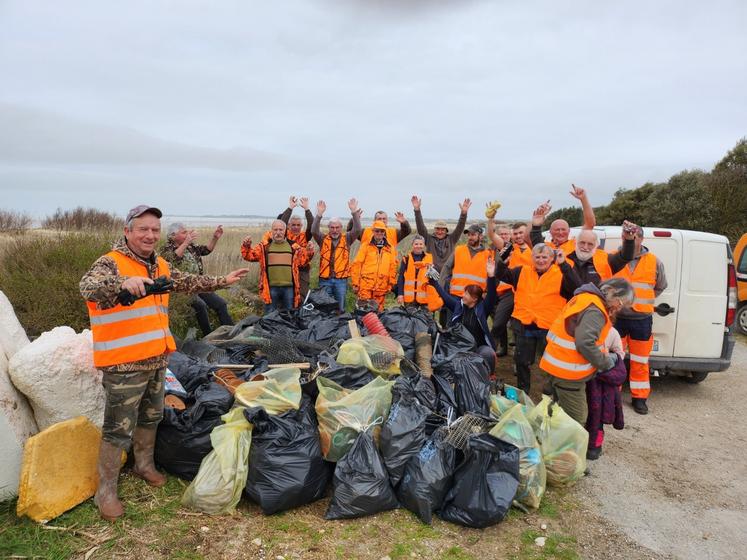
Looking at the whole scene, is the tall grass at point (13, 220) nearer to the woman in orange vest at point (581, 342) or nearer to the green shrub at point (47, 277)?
the green shrub at point (47, 277)

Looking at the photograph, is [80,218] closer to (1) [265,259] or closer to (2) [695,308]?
(1) [265,259]

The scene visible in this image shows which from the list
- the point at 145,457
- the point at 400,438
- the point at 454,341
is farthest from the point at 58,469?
the point at 454,341

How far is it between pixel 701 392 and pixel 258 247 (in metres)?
5.77

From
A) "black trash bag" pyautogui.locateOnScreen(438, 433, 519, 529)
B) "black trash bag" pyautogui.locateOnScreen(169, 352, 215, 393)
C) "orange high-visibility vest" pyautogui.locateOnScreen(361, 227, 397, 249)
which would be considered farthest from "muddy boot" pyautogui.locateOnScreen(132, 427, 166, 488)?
"orange high-visibility vest" pyautogui.locateOnScreen(361, 227, 397, 249)

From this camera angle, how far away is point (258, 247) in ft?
20.9

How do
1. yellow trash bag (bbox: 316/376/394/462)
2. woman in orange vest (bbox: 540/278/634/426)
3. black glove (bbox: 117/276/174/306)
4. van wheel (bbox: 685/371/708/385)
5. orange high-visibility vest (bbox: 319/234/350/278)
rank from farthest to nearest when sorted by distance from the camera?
orange high-visibility vest (bbox: 319/234/350/278)
van wheel (bbox: 685/371/708/385)
woman in orange vest (bbox: 540/278/634/426)
yellow trash bag (bbox: 316/376/394/462)
black glove (bbox: 117/276/174/306)

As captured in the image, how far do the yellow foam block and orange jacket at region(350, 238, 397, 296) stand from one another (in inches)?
158

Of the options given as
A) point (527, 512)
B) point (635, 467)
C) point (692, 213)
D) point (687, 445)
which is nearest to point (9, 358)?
point (527, 512)

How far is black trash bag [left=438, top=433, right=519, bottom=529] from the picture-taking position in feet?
9.09

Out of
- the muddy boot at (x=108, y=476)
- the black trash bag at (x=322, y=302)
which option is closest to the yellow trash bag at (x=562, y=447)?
the muddy boot at (x=108, y=476)

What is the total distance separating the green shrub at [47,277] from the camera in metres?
4.84

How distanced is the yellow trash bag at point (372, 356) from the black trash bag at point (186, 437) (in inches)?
41.9

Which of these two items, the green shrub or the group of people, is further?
the green shrub

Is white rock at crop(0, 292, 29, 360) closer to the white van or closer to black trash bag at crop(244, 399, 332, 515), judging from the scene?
black trash bag at crop(244, 399, 332, 515)
